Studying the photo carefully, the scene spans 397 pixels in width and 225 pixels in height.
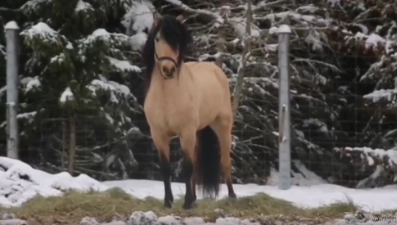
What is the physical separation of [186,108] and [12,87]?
2.75m

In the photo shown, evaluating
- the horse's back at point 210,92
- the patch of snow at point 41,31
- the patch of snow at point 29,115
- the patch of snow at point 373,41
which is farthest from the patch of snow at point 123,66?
the horse's back at point 210,92

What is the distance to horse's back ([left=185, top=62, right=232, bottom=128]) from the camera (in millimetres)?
4895

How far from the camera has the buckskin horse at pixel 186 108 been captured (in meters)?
4.45

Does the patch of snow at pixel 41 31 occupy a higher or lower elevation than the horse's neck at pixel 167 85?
higher

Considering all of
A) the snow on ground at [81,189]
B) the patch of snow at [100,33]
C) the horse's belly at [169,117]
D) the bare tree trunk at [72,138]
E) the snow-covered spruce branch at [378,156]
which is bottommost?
the snow on ground at [81,189]

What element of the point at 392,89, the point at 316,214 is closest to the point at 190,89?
the point at 316,214

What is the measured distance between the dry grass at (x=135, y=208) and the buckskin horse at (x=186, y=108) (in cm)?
19

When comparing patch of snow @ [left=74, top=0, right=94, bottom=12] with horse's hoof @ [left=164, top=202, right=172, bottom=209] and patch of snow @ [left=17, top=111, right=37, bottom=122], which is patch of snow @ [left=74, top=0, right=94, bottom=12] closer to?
patch of snow @ [left=17, top=111, right=37, bottom=122]

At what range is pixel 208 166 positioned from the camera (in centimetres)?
511

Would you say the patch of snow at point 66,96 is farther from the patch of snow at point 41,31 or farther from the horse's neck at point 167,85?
the horse's neck at point 167,85

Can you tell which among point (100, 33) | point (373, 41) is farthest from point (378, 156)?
point (100, 33)

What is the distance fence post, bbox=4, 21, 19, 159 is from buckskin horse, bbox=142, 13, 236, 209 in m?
2.32

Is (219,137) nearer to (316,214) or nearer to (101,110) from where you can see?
(316,214)

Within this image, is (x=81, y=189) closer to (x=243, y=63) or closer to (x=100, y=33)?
(x=100, y=33)
